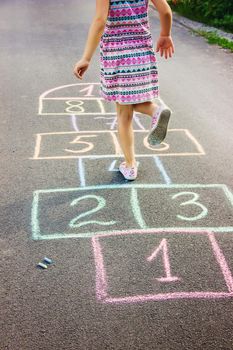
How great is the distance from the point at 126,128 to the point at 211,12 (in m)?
8.35

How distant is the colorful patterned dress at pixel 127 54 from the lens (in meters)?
3.63

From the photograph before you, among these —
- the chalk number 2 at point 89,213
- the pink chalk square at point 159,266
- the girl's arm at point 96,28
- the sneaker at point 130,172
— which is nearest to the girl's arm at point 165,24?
the girl's arm at point 96,28

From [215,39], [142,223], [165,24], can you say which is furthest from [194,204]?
[215,39]

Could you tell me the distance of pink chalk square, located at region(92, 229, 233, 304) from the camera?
278 cm

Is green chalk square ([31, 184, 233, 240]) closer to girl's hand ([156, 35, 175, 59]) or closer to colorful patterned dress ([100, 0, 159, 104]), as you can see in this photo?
colorful patterned dress ([100, 0, 159, 104])

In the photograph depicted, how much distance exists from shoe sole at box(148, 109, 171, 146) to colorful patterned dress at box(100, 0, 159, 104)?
21 centimetres

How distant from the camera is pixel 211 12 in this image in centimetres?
1143

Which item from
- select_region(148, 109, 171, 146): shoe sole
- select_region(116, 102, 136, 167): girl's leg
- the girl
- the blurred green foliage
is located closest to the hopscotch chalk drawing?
select_region(116, 102, 136, 167): girl's leg

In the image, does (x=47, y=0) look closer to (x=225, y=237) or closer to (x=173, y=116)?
(x=173, y=116)

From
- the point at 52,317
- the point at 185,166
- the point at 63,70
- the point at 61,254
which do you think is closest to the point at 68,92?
the point at 63,70

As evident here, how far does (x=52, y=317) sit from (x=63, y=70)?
5.63 m

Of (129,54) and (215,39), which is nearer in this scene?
(129,54)

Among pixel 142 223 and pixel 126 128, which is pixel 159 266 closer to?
pixel 142 223

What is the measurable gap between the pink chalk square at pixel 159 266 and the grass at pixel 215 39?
643 centimetres
